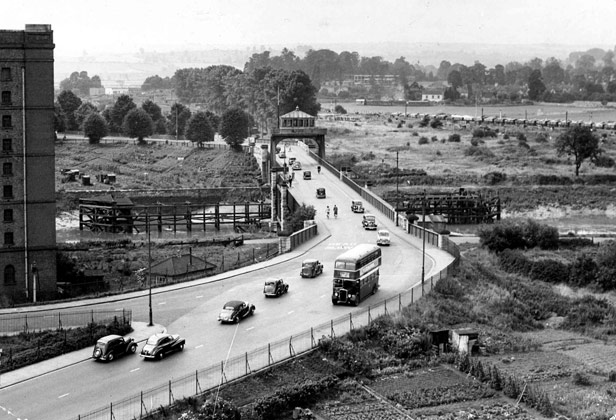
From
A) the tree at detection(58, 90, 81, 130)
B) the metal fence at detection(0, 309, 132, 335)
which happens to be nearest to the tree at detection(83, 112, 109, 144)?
the tree at detection(58, 90, 81, 130)

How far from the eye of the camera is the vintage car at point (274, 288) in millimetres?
52312

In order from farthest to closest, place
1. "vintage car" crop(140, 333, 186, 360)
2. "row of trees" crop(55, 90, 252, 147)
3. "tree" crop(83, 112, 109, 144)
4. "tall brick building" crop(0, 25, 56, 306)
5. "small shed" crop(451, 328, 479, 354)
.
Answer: "tree" crop(83, 112, 109, 144) → "row of trees" crop(55, 90, 252, 147) → "tall brick building" crop(0, 25, 56, 306) → "small shed" crop(451, 328, 479, 354) → "vintage car" crop(140, 333, 186, 360)

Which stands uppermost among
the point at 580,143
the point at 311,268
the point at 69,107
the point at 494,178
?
the point at 69,107

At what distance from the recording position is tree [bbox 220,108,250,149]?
149750 mm

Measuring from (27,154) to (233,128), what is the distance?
90709 millimetres

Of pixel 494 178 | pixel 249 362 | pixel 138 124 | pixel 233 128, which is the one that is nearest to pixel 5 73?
pixel 249 362

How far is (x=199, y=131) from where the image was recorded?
156 meters

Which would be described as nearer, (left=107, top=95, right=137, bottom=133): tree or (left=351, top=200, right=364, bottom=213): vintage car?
(left=351, top=200, right=364, bottom=213): vintage car

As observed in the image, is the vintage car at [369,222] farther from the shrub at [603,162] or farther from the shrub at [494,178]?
the shrub at [603,162]

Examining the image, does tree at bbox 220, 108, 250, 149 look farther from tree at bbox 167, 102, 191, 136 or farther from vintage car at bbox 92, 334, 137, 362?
vintage car at bbox 92, 334, 137, 362

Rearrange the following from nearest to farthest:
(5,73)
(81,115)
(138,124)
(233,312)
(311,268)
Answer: (233,312) < (311,268) < (5,73) < (138,124) < (81,115)

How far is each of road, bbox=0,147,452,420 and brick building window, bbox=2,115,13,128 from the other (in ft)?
51.8

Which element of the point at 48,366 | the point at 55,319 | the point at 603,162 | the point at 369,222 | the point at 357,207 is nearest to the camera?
the point at 48,366

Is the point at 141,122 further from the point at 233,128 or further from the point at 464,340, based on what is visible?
the point at 464,340
